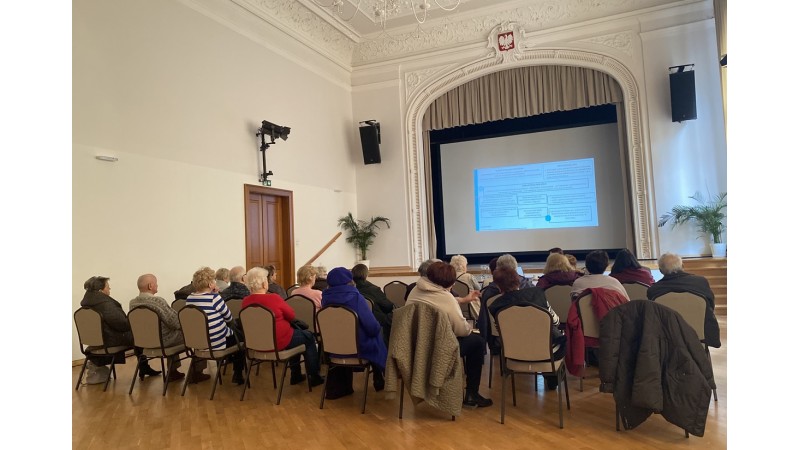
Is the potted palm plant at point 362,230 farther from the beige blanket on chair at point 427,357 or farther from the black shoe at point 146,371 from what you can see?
the beige blanket on chair at point 427,357

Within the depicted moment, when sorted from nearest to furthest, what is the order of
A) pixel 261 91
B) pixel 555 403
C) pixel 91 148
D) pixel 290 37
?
pixel 555 403 → pixel 91 148 → pixel 261 91 → pixel 290 37

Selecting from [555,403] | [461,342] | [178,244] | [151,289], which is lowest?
[555,403]

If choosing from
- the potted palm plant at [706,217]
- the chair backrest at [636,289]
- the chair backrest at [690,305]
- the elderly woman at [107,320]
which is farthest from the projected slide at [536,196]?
the elderly woman at [107,320]

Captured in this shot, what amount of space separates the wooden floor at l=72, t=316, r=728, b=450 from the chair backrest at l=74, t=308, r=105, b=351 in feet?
1.58

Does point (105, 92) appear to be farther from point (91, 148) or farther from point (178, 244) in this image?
point (178, 244)

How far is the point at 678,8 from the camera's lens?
878 centimetres

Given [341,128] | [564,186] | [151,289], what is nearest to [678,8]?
[564,186]

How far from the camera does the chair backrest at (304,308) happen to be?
459 centimetres

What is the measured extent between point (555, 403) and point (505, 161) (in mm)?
7495

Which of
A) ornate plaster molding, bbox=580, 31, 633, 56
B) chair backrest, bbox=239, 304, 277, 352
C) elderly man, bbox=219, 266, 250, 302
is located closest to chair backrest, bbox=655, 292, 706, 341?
chair backrest, bbox=239, 304, 277, 352

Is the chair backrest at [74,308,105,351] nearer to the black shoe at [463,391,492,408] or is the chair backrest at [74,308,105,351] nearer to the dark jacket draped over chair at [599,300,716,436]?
the black shoe at [463,391,492,408]

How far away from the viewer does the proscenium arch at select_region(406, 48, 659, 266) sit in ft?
29.6

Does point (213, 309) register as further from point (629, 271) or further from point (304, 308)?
point (629, 271)
